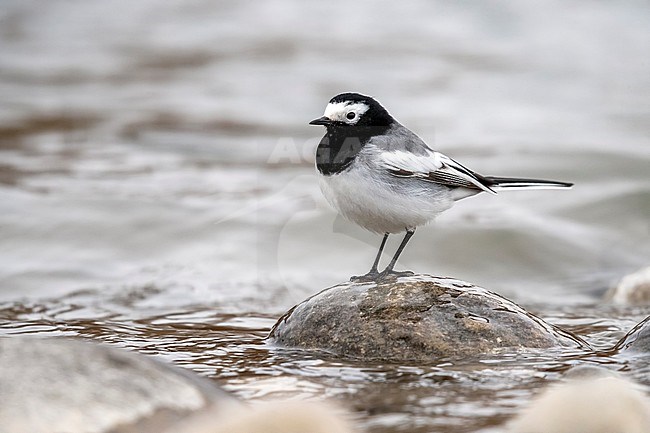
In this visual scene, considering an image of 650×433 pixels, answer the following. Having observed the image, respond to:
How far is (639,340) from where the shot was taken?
5457 millimetres

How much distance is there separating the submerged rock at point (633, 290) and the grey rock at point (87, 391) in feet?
15.4

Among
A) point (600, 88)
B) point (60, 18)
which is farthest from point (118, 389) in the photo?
point (60, 18)

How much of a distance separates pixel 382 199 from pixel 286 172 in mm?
7405

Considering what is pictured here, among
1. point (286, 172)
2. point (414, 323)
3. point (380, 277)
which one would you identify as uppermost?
point (286, 172)

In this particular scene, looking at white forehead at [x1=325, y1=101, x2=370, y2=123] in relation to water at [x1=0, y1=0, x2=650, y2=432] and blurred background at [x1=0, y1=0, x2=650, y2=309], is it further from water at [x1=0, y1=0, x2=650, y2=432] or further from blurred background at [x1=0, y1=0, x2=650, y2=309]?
blurred background at [x1=0, y1=0, x2=650, y2=309]

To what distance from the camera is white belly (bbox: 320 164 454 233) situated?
5395 mm

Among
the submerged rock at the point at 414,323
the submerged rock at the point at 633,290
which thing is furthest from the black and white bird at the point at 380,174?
the submerged rock at the point at 633,290

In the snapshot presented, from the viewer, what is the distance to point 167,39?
61.0 ft

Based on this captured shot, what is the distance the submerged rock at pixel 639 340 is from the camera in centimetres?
538

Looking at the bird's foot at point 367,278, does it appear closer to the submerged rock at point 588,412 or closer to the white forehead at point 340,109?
the white forehead at point 340,109

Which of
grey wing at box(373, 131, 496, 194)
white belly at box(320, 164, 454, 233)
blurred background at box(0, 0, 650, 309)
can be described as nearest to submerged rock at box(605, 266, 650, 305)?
blurred background at box(0, 0, 650, 309)

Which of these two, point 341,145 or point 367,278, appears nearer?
point 341,145

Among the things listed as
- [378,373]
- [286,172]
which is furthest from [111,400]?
[286,172]

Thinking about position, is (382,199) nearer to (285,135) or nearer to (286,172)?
(286,172)
